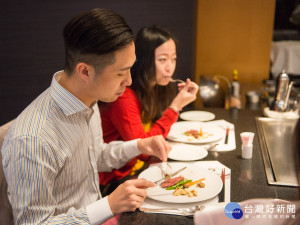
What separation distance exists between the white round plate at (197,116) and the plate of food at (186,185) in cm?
77

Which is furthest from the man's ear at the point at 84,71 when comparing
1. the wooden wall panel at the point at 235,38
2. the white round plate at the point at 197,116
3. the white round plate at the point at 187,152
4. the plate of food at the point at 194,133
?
the wooden wall panel at the point at 235,38

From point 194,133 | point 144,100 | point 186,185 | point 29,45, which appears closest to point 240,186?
point 186,185

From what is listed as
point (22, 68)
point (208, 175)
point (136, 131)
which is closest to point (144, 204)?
point (208, 175)

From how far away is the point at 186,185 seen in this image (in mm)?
1107

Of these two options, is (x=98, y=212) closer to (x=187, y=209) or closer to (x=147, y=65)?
(x=187, y=209)

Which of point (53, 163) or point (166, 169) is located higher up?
point (53, 163)

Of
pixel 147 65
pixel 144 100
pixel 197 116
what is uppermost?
pixel 147 65

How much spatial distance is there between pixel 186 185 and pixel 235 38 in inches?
107

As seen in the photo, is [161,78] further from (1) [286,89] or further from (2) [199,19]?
(2) [199,19]

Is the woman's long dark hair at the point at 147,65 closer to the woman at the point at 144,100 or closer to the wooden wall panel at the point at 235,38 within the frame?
the woman at the point at 144,100

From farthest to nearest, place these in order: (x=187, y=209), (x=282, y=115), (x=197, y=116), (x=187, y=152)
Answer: (x=197, y=116)
(x=282, y=115)
(x=187, y=152)
(x=187, y=209)

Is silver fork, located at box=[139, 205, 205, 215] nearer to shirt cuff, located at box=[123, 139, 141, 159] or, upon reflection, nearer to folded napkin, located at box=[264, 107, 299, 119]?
shirt cuff, located at box=[123, 139, 141, 159]

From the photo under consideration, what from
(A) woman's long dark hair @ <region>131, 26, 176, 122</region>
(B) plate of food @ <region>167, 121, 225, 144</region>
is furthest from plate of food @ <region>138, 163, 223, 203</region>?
(A) woman's long dark hair @ <region>131, 26, 176, 122</region>

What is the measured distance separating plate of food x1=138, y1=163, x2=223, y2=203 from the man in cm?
7
